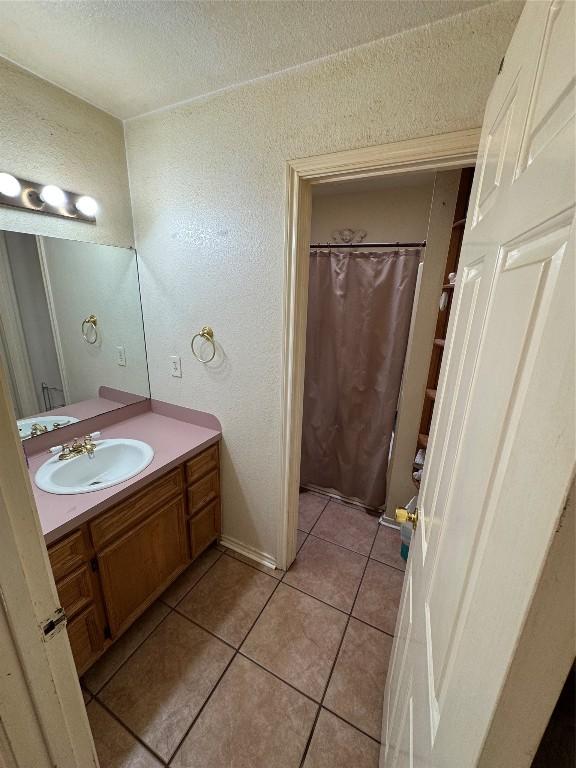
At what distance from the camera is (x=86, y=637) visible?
1.15 m

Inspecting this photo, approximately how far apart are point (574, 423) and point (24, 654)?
867 mm

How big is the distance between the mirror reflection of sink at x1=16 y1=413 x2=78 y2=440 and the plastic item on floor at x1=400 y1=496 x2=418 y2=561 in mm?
Result: 1760

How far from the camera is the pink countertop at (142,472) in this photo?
1.03 m

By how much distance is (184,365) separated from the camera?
1707mm

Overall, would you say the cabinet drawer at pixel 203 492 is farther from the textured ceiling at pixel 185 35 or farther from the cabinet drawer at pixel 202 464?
the textured ceiling at pixel 185 35

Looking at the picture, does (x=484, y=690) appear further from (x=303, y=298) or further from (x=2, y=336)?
(x=2, y=336)

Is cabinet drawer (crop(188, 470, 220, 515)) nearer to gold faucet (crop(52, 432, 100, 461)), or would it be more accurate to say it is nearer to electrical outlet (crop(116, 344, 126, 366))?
gold faucet (crop(52, 432, 100, 461))

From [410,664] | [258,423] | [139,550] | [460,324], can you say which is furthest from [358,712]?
[460,324]

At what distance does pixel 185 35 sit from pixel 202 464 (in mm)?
1738

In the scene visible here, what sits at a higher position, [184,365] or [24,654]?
[184,365]

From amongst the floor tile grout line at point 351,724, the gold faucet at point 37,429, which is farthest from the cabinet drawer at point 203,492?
the floor tile grout line at point 351,724

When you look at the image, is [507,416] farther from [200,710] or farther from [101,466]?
[101,466]

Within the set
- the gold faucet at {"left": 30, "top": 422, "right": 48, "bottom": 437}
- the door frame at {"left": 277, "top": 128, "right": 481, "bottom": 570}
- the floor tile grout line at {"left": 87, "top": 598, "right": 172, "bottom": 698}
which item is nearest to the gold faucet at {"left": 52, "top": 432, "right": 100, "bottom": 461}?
the gold faucet at {"left": 30, "top": 422, "right": 48, "bottom": 437}

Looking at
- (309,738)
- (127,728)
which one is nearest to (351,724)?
(309,738)
